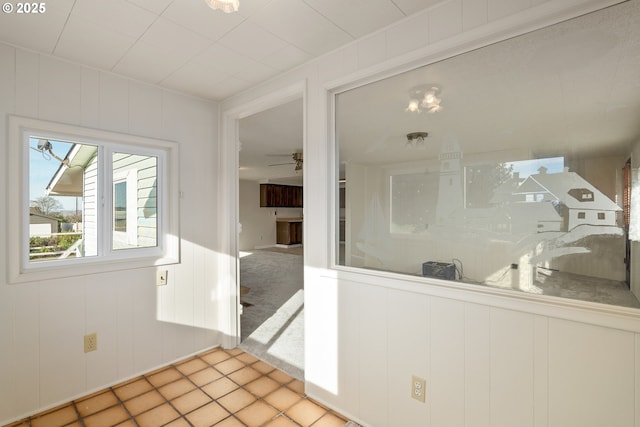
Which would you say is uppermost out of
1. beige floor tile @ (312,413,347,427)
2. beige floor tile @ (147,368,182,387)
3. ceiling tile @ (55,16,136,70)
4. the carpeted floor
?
ceiling tile @ (55,16,136,70)

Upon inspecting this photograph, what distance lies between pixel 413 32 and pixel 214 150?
2.09 m

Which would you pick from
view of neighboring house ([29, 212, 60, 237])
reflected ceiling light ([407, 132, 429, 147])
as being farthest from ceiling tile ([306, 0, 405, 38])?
view of neighboring house ([29, 212, 60, 237])

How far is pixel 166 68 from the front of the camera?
2287 millimetres

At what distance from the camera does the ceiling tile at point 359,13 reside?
5.19 feet

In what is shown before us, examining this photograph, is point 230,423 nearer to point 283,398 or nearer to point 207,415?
point 207,415

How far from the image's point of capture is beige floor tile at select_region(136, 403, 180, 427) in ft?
6.39

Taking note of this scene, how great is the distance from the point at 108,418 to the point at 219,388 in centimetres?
70

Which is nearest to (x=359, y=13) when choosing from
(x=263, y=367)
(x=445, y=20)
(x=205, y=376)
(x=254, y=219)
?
(x=445, y=20)

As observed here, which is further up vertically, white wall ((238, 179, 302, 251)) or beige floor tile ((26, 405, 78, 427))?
white wall ((238, 179, 302, 251))

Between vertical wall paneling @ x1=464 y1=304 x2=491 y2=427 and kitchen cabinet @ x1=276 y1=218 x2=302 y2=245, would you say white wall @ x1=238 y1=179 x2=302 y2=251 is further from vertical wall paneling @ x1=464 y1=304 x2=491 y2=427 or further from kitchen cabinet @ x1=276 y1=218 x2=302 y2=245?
vertical wall paneling @ x1=464 y1=304 x2=491 y2=427

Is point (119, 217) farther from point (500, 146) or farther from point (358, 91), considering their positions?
point (500, 146)

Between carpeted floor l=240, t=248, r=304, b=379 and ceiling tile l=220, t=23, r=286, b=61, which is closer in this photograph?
ceiling tile l=220, t=23, r=286, b=61

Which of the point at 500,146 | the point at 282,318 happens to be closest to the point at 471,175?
the point at 500,146

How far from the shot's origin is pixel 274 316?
385 cm
